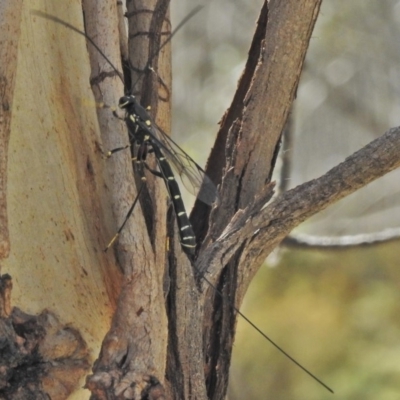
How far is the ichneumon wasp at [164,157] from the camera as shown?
2.33m

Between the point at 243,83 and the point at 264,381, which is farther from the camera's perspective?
the point at 264,381

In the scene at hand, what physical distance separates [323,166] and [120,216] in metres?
4.03

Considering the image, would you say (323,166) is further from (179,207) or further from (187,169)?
(179,207)

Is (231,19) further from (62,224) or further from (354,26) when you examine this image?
(62,224)

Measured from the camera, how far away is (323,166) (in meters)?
6.02

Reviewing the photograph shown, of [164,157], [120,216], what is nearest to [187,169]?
[164,157]

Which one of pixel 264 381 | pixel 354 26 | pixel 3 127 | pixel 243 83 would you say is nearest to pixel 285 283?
pixel 264 381

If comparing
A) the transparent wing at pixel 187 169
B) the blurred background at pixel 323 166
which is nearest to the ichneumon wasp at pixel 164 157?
the transparent wing at pixel 187 169

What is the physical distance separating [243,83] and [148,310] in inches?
39.8


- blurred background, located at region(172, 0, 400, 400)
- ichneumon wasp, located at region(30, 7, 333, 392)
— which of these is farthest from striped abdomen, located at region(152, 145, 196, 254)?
blurred background, located at region(172, 0, 400, 400)

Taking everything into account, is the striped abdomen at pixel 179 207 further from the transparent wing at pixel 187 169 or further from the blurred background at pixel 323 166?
the blurred background at pixel 323 166

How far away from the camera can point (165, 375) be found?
226cm

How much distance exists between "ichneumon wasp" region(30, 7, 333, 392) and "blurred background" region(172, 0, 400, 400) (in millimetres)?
3126

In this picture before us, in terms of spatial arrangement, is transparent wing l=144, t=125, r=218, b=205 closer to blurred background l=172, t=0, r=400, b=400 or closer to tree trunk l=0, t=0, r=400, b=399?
tree trunk l=0, t=0, r=400, b=399
